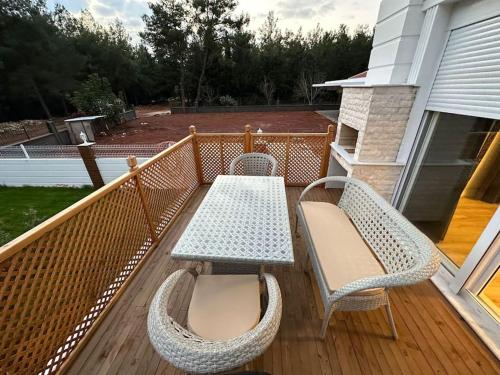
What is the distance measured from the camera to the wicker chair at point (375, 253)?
42.5 inches

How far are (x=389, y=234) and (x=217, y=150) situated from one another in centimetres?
302

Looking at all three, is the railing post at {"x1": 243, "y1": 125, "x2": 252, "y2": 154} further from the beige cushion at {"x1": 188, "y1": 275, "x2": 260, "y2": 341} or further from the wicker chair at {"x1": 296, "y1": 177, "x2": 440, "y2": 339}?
the beige cushion at {"x1": 188, "y1": 275, "x2": 260, "y2": 341}

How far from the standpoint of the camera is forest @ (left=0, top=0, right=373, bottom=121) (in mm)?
15648

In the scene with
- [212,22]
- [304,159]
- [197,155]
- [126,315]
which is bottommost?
[126,315]

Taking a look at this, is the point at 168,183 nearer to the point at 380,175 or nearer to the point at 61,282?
the point at 61,282

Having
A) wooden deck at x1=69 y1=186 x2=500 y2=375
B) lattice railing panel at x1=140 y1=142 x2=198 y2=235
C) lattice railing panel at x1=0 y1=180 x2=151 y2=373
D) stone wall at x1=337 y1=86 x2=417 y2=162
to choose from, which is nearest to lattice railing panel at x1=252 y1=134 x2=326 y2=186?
stone wall at x1=337 y1=86 x2=417 y2=162

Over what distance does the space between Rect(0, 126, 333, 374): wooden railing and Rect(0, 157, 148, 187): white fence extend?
12.8 ft

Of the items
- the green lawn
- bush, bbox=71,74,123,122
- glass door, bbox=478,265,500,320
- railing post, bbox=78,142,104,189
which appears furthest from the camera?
bush, bbox=71,74,123,122

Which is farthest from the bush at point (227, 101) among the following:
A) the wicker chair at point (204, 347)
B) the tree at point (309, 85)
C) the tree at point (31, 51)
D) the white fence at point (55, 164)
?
the wicker chair at point (204, 347)

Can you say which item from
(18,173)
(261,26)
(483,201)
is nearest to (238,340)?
(483,201)

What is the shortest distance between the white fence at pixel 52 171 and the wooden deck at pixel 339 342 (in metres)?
4.84

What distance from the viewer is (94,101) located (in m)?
10.2

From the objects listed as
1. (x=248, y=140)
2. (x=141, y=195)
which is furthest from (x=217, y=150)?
(x=141, y=195)

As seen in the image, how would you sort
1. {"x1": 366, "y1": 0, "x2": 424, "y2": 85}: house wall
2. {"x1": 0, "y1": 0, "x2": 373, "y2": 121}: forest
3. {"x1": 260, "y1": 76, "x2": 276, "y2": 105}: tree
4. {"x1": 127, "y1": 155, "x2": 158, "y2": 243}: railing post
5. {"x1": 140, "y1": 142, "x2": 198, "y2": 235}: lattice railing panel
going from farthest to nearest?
{"x1": 260, "y1": 76, "x2": 276, "y2": 105}: tree → {"x1": 0, "y1": 0, "x2": 373, "y2": 121}: forest → {"x1": 140, "y1": 142, "x2": 198, "y2": 235}: lattice railing panel → {"x1": 127, "y1": 155, "x2": 158, "y2": 243}: railing post → {"x1": 366, "y1": 0, "x2": 424, "y2": 85}: house wall
